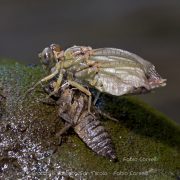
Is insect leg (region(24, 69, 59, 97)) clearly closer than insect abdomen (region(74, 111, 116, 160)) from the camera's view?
No

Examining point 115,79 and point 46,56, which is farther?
point 46,56

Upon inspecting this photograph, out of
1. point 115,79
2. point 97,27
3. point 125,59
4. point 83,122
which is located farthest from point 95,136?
point 97,27

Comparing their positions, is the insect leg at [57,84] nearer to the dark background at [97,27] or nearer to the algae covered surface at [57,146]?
the algae covered surface at [57,146]

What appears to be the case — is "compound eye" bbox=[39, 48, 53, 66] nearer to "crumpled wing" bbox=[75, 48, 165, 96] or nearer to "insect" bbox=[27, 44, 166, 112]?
"insect" bbox=[27, 44, 166, 112]

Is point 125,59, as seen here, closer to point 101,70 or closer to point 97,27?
point 101,70

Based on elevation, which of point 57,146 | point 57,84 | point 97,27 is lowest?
point 97,27

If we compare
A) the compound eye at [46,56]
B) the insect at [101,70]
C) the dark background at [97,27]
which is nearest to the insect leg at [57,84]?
the insect at [101,70]

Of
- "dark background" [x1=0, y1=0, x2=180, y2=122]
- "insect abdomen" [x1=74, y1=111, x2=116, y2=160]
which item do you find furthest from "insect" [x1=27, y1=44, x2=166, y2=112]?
"dark background" [x1=0, y1=0, x2=180, y2=122]
